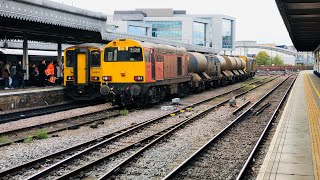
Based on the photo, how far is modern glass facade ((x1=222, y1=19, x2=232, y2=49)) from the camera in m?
129

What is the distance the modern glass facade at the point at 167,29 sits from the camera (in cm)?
11231

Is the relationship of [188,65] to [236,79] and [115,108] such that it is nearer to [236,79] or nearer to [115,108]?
[115,108]

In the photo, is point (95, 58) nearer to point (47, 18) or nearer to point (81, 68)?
point (81, 68)

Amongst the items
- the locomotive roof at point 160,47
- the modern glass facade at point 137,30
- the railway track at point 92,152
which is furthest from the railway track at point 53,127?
the modern glass facade at point 137,30

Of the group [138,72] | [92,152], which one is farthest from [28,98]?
[92,152]

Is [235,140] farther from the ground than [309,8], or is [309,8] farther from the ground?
[309,8]

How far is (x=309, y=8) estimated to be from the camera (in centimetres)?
2014

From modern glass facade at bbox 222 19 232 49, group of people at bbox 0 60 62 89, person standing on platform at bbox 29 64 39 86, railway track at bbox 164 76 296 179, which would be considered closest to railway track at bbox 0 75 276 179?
railway track at bbox 164 76 296 179

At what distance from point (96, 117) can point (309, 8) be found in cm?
1199

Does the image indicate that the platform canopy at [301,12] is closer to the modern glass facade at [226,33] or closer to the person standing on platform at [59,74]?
the person standing on platform at [59,74]

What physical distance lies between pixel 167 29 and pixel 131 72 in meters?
96.7

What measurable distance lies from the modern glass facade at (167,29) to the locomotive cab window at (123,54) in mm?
94307

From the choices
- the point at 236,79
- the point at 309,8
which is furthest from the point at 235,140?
the point at 236,79

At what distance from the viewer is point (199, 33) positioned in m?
116
